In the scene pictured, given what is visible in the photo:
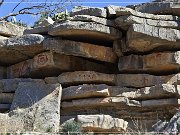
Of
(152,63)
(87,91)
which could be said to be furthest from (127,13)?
(87,91)

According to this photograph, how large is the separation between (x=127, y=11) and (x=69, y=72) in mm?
2229

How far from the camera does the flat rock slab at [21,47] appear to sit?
11.1m

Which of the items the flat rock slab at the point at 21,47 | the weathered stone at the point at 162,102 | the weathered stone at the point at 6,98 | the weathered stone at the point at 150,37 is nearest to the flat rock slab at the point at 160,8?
the weathered stone at the point at 150,37

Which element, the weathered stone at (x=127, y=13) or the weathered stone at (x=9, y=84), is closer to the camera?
the weathered stone at (x=127, y=13)

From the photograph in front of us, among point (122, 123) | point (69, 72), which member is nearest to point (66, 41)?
point (69, 72)

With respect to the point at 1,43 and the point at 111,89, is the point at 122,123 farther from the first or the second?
the point at 1,43

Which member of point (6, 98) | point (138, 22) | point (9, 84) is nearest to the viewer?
point (138, 22)

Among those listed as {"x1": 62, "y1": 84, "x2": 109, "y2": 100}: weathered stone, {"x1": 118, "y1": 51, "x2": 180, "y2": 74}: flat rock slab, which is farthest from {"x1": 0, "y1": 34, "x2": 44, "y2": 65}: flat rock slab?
{"x1": 118, "y1": 51, "x2": 180, "y2": 74}: flat rock slab

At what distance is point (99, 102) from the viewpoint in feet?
34.1

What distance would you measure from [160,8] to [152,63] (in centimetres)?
157

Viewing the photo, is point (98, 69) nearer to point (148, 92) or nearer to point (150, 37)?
point (148, 92)

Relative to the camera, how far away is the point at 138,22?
10.5 meters

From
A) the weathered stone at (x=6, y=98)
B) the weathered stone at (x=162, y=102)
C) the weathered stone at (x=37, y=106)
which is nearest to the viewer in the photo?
the weathered stone at (x=37, y=106)

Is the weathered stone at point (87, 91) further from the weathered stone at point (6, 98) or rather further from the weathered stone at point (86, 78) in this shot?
the weathered stone at point (6, 98)
